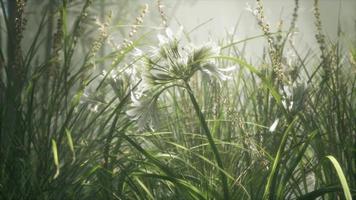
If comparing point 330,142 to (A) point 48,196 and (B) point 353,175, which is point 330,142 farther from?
(A) point 48,196

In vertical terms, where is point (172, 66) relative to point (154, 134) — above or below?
above

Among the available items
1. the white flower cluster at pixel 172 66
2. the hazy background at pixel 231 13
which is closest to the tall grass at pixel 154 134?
the white flower cluster at pixel 172 66

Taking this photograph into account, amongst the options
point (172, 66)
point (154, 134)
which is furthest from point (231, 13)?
point (172, 66)

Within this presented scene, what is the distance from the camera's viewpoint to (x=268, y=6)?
3.96 m

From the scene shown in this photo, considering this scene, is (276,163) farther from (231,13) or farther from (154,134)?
(231,13)

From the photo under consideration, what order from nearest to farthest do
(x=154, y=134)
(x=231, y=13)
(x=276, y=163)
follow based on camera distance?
(x=276, y=163) → (x=154, y=134) → (x=231, y=13)

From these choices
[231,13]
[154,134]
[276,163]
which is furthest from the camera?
[231,13]

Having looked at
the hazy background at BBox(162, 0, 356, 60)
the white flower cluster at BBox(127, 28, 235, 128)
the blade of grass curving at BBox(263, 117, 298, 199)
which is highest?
the hazy background at BBox(162, 0, 356, 60)

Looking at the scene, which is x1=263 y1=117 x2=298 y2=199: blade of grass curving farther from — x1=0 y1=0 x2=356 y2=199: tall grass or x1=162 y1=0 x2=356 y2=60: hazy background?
x1=162 y1=0 x2=356 y2=60: hazy background

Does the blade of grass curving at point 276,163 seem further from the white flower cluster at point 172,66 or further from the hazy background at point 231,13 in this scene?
the hazy background at point 231,13

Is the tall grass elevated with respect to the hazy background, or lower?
lower

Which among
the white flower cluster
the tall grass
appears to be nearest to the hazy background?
the tall grass

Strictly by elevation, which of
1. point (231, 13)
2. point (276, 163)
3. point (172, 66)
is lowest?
point (276, 163)

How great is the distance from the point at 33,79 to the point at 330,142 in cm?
48
